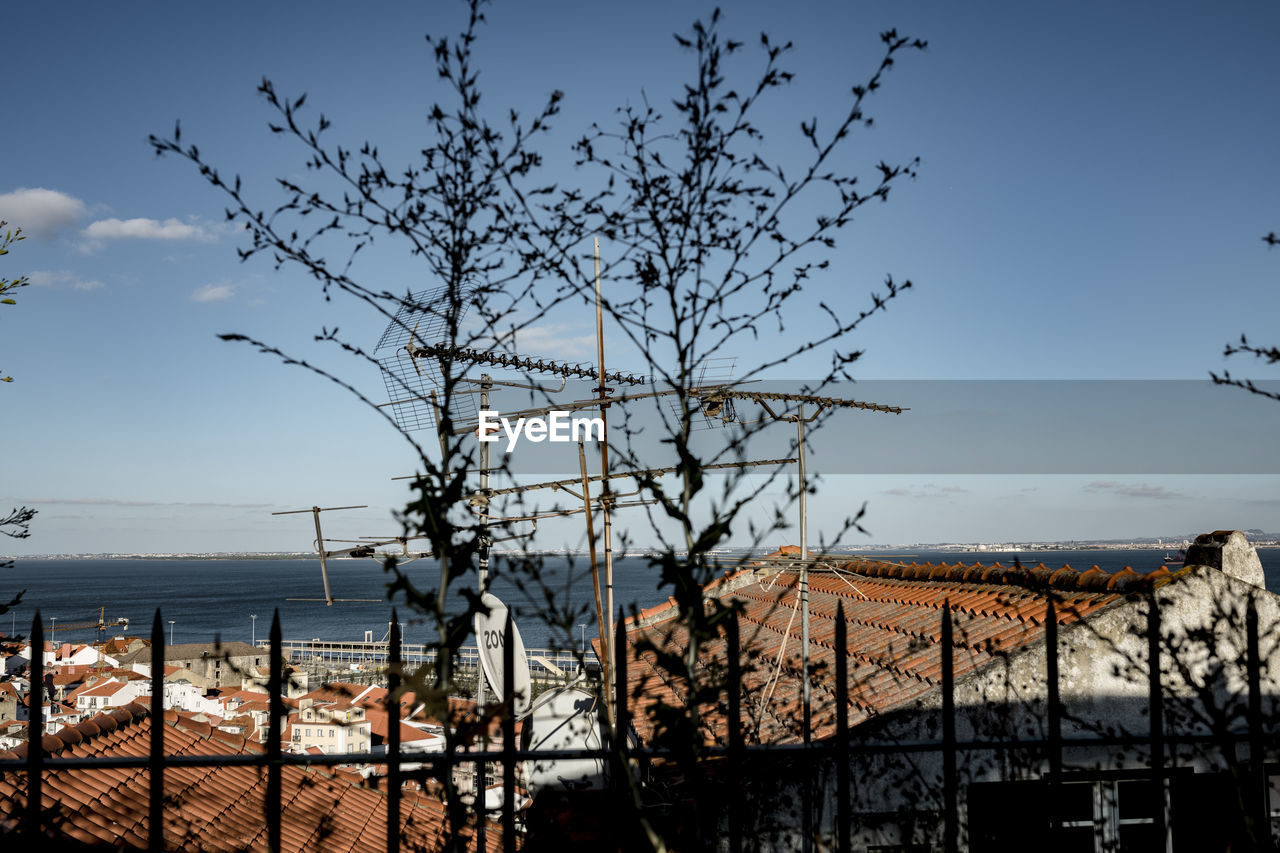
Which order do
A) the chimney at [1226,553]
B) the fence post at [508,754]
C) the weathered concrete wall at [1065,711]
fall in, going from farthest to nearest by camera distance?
the chimney at [1226,553], the weathered concrete wall at [1065,711], the fence post at [508,754]

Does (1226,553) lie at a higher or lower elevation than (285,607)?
higher

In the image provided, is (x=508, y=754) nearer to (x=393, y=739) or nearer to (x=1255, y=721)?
Answer: (x=393, y=739)

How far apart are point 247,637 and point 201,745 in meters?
94.7

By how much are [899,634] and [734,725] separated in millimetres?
4973

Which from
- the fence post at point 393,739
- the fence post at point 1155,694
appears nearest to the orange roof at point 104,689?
the fence post at point 393,739

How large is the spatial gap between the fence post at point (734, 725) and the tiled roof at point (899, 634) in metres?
1.36

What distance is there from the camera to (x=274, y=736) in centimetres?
249

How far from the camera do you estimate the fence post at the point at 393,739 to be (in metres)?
2.43

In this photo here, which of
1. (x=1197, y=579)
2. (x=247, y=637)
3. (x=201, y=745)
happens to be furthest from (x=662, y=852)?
(x=247, y=637)

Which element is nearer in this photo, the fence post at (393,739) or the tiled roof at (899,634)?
the fence post at (393,739)

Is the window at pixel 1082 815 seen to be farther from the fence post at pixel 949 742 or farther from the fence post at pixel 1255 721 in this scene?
the fence post at pixel 949 742

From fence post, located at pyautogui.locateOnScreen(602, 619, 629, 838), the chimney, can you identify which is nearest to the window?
the chimney

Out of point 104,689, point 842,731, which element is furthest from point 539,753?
point 104,689

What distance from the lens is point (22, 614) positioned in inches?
4599
